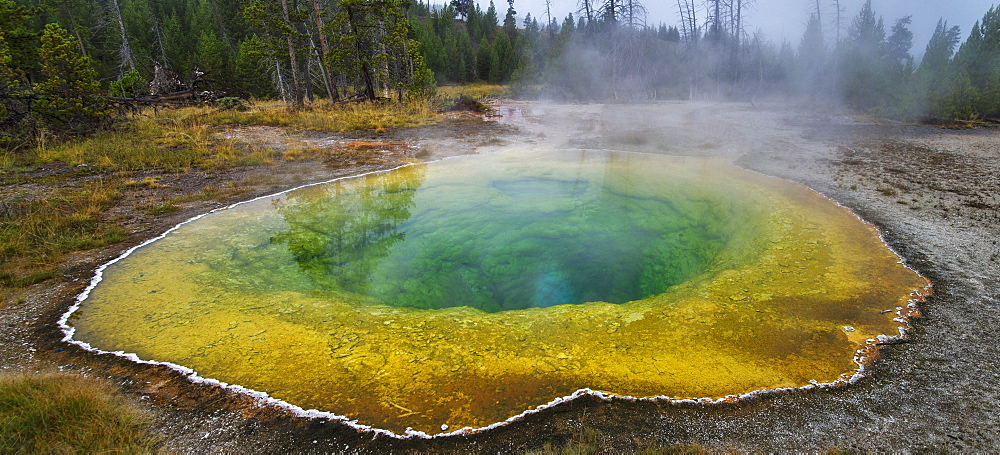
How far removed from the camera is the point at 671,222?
5914 millimetres

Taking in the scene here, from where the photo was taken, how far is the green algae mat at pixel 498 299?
265 centimetres

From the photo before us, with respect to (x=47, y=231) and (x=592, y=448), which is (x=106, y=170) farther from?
(x=592, y=448)

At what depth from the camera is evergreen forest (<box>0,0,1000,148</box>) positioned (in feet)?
32.1

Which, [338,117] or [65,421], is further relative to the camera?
[338,117]

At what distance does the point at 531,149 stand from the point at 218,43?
→ 82.1 ft

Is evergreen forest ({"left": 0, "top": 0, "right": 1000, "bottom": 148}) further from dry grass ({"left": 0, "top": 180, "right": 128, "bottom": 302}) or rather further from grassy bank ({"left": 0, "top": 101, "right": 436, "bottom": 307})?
dry grass ({"left": 0, "top": 180, "right": 128, "bottom": 302})

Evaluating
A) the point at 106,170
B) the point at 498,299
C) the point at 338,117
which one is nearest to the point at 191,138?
the point at 106,170

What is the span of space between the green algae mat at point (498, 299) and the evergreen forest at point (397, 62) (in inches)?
294

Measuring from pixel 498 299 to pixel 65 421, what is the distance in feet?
10.2

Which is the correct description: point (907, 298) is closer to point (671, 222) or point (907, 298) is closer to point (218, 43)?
point (671, 222)

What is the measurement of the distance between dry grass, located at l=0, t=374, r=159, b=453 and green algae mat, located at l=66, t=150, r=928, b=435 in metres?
0.51

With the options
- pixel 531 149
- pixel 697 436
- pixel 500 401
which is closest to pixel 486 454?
pixel 500 401

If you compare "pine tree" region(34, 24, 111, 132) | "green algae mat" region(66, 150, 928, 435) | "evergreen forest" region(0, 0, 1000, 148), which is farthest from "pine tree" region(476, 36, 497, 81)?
"green algae mat" region(66, 150, 928, 435)

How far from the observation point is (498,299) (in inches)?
173
